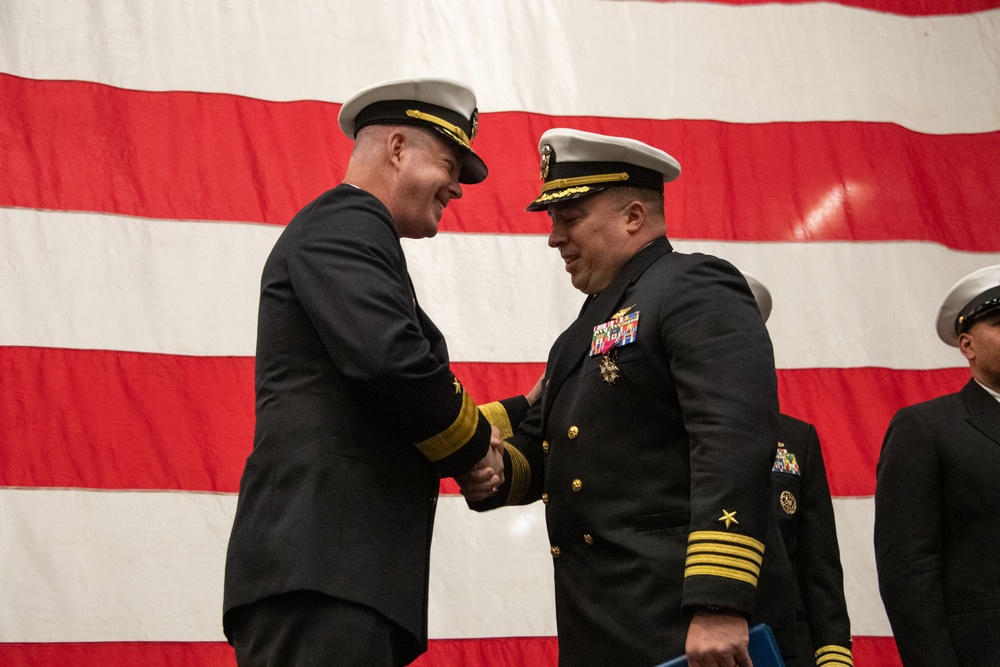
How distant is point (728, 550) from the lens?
1.51m

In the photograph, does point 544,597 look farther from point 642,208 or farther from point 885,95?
point 885,95

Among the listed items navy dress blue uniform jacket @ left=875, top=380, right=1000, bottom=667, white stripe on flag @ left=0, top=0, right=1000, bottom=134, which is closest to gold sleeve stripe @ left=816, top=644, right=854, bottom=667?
navy dress blue uniform jacket @ left=875, top=380, right=1000, bottom=667

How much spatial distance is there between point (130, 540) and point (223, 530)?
0.26 meters

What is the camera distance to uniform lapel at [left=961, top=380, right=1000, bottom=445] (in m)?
2.34

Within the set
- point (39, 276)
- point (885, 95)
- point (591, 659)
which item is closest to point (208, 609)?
point (39, 276)

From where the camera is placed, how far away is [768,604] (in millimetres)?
1667

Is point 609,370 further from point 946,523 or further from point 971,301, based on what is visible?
point 971,301

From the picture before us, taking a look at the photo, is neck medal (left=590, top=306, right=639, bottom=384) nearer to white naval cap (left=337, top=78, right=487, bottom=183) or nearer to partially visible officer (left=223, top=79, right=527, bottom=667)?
partially visible officer (left=223, top=79, right=527, bottom=667)

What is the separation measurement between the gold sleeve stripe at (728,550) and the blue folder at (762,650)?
0.10 metres

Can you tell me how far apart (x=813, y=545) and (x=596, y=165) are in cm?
111

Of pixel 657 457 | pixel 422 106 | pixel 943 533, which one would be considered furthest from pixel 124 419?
pixel 943 533

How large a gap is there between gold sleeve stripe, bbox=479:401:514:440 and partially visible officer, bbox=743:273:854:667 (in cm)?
66

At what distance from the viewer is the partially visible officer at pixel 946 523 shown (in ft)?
7.25

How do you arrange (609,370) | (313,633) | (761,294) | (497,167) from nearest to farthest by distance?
(313,633) → (609,370) → (761,294) → (497,167)
